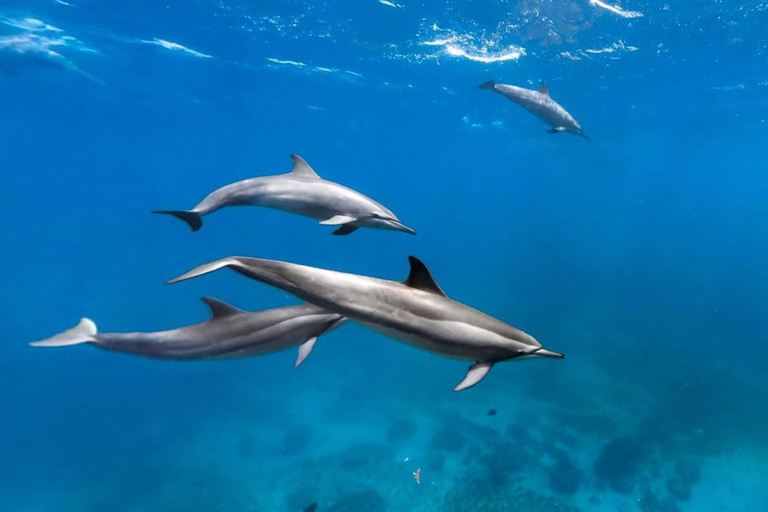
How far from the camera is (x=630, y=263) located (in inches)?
1364

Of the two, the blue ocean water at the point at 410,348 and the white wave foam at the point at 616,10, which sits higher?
the white wave foam at the point at 616,10

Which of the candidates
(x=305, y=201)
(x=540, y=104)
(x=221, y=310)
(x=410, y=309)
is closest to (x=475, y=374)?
(x=410, y=309)

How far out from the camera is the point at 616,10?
1667 cm

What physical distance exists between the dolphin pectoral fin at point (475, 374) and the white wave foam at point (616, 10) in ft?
57.0

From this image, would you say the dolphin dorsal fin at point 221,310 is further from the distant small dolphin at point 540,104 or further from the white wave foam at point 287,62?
the white wave foam at point 287,62

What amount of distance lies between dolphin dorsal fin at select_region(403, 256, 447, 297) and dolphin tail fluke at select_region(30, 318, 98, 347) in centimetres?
334

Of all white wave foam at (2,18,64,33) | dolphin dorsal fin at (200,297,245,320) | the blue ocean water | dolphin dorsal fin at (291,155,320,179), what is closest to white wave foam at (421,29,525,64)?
the blue ocean water

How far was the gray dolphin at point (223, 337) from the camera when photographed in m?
4.24

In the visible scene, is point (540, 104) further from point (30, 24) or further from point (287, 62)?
point (30, 24)

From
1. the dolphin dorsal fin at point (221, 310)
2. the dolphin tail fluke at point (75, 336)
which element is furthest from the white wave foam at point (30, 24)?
the dolphin dorsal fin at point (221, 310)

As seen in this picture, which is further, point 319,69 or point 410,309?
point 319,69

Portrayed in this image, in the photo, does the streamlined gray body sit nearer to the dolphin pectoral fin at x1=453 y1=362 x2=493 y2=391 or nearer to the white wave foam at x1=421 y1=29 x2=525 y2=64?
the white wave foam at x1=421 y1=29 x2=525 y2=64

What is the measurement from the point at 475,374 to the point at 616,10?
Answer: 18286 millimetres

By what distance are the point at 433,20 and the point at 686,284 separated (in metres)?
23.4
